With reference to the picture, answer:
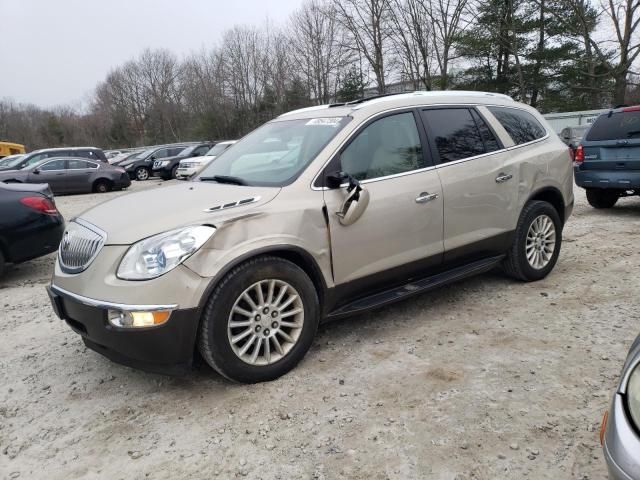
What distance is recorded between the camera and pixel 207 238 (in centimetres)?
296

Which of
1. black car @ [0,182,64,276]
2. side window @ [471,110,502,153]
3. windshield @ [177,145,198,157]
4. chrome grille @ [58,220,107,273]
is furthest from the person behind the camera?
windshield @ [177,145,198,157]

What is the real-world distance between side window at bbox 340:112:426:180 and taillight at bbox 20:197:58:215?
172 inches

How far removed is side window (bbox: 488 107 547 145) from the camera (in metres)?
4.67

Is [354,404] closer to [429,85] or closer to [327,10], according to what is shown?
[429,85]

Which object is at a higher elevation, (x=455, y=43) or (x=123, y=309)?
(x=455, y=43)

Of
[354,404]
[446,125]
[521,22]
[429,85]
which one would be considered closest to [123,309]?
[354,404]

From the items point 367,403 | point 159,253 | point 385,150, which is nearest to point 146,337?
point 159,253

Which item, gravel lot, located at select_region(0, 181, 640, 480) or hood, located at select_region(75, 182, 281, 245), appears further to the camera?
hood, located at select_region(75, 182, 281, 245)

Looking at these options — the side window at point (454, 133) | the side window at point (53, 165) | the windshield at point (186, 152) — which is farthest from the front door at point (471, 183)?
the windshield at point (186, 152)

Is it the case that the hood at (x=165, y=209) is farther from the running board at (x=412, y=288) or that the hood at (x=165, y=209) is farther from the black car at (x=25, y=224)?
the black car at (x=25, y=224)

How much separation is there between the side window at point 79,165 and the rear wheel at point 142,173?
7.05 meters

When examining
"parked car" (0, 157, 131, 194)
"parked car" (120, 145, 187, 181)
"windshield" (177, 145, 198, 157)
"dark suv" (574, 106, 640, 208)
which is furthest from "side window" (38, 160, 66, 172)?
"dark suv" (574, 106, 640, 208)

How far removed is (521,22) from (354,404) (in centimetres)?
3611

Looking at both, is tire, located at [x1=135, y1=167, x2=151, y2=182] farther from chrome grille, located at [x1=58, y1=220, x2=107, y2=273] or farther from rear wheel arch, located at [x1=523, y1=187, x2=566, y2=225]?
rear wheel arch, located at [x1=523, y1=187, x2=566, y2=225]
